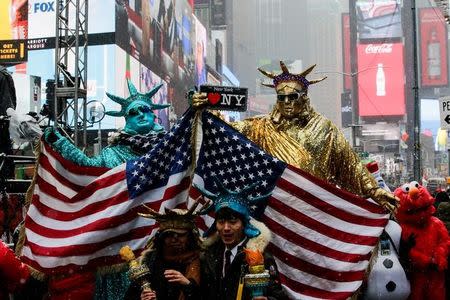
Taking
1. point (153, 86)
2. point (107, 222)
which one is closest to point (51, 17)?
point (153, 86)

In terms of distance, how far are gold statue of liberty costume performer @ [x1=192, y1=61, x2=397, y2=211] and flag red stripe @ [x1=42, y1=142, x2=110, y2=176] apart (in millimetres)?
1324

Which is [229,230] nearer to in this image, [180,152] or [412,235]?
[180,152]

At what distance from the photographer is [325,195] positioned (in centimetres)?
557

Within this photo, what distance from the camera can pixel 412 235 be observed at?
6156mm

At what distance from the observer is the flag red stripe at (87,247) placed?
5.05 m

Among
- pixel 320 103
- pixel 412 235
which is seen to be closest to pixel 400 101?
pixel 320 103

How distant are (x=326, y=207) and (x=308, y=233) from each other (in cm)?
28

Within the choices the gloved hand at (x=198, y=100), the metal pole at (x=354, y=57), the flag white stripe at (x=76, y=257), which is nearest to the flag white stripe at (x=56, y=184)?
the flag white stripe at (x=76, y=257)

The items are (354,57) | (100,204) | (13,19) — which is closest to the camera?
(100,204)

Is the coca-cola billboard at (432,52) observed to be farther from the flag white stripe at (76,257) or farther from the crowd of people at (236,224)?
the flag white stripe at (76,257)

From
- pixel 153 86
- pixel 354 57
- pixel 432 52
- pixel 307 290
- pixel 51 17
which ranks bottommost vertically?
pixel 307 290

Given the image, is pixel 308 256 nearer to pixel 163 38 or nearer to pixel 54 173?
pixel 54 173

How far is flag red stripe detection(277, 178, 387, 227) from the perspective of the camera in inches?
215

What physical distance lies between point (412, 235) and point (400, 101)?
105m
